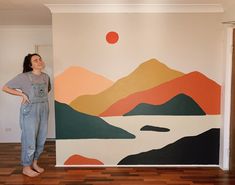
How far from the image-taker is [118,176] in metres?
3.86

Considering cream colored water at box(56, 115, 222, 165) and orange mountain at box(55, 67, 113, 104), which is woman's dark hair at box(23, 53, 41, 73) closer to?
orange mountain at box(55, 67, 113, 104)

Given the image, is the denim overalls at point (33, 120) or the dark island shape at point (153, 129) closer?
the denim overalls at point (33, 120)

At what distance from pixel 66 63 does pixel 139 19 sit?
1174 millimetres

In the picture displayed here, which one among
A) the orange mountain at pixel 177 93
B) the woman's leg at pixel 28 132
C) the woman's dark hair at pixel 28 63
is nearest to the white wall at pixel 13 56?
the woman's dark hair at pixel 28 63

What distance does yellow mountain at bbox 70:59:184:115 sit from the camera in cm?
409

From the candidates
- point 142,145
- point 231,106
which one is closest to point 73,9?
point 142,145

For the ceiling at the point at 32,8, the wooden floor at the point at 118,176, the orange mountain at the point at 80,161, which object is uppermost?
the ceiling at the point at 32,8

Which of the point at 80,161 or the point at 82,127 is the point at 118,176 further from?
the point at 82,127

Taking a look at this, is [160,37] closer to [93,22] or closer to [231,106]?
[93,22]

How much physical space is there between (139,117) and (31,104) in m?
1.47

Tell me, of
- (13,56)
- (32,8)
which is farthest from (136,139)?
(13,56)

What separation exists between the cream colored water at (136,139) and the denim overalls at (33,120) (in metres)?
0.36

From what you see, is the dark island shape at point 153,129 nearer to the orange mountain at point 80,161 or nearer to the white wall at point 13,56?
the orange mountain at point 80,161

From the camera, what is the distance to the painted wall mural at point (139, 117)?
4102mm
